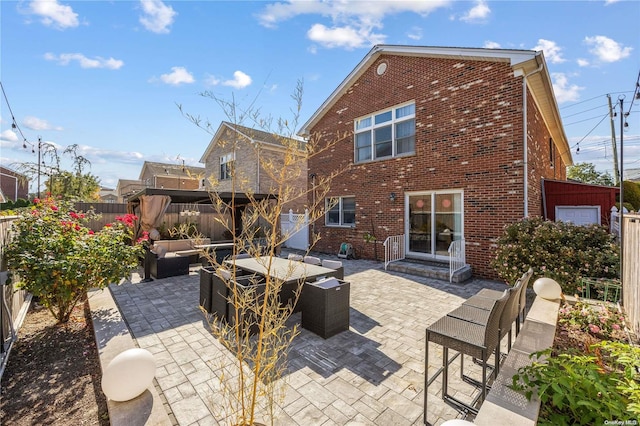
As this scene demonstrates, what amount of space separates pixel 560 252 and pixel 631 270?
7.30 ft

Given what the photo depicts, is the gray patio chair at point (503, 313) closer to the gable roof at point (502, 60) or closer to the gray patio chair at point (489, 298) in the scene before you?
the gray patio chair at point (489, 298)

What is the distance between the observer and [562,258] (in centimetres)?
547

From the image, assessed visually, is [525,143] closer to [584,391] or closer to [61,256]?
[584,391]

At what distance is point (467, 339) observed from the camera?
243 centimetres

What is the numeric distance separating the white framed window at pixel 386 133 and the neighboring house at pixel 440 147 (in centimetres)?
4

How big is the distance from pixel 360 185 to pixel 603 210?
297 inches

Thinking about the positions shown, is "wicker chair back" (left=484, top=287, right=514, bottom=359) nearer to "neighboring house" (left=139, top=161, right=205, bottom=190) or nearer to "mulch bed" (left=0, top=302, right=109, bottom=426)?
"mulch bed" (left=0, top=302, right=109, bottom=426)

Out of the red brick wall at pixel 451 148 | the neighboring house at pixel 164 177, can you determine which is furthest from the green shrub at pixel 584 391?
the neighboring house at pixel 164 177

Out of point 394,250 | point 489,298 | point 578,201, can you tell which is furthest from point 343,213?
point 489,298

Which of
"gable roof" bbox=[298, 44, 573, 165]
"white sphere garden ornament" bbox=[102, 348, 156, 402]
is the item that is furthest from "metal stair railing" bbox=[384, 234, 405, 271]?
"white sphere garden ornament" bbox=[102, 348, 156, 402]

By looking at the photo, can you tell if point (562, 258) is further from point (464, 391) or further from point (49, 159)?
point (49, 159)

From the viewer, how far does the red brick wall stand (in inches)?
294

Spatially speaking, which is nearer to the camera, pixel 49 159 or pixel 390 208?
pixel 390 208

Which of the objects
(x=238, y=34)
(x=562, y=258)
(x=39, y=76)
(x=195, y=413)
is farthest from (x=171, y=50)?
(x=562, y=258)
